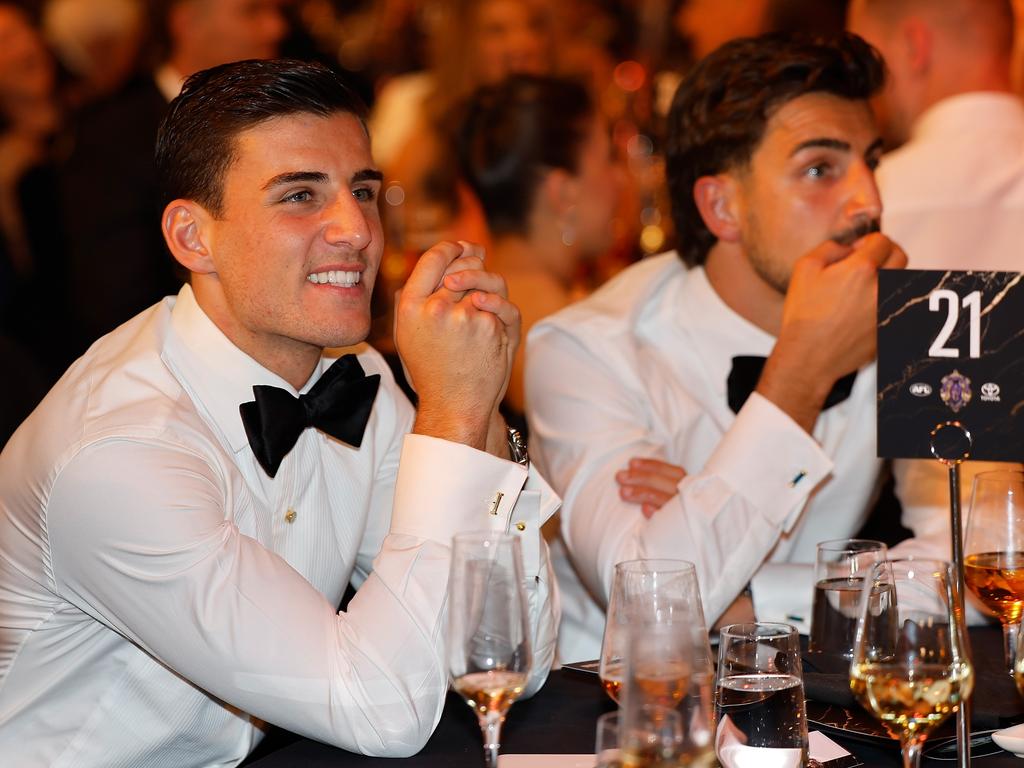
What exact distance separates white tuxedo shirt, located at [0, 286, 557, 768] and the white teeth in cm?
17

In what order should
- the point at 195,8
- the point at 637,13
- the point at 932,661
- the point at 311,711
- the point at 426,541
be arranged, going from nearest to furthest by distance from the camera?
1. the point at 932,661
2. the point at 311,711
3. the point at 426,541
4. the point at 195,8
5. the point at 637,13

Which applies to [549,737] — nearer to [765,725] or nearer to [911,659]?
[765,725]

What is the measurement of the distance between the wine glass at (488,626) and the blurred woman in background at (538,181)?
101 inches

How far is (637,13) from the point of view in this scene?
24.5 ft

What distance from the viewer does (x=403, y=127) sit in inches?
259

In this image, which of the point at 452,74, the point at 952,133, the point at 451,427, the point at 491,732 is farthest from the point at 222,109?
the point at 452,74

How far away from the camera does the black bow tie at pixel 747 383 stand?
8.80ft

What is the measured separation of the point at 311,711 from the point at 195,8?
3360mm

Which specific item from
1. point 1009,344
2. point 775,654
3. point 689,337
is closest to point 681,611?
point 775,654

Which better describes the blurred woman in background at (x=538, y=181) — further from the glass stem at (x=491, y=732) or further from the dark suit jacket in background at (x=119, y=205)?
the glass stem at (x=491, y=732)

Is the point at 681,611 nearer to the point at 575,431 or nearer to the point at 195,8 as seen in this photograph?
the point at 575,431

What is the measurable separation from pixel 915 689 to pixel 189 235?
1.33 metres

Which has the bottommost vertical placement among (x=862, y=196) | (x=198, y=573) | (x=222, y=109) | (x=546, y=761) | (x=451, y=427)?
(x=546, y=761)

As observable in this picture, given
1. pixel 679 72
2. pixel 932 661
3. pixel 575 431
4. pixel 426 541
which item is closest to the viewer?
pixel 932 661
